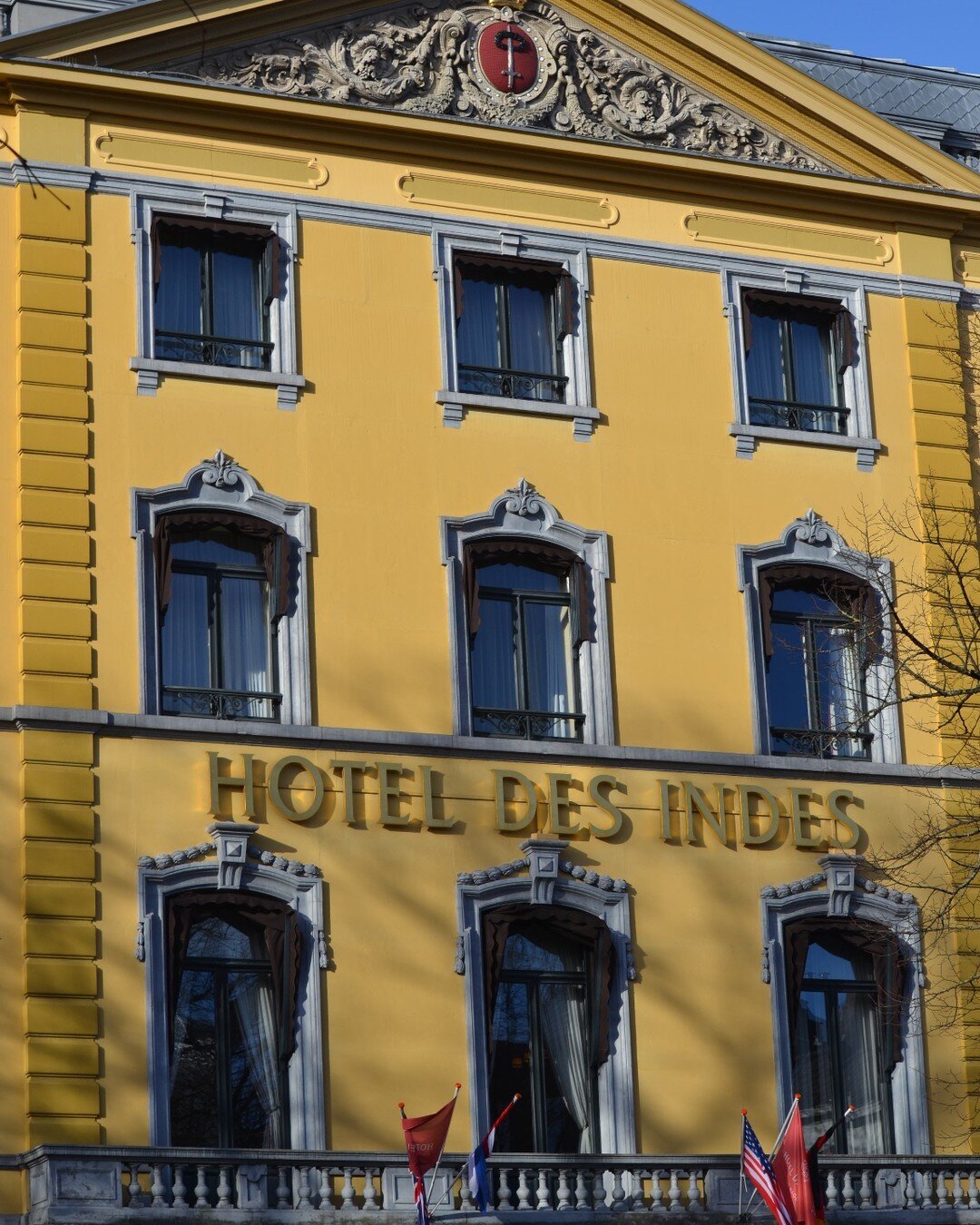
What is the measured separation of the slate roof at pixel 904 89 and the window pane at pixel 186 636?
11.7 metres

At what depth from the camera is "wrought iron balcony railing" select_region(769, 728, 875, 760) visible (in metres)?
32.8

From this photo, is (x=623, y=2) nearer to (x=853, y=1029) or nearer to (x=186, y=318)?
(x=186, y=318)

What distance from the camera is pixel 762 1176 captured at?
2903 cm

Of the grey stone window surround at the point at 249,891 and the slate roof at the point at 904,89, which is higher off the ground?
the slate roof at the point at 904,89

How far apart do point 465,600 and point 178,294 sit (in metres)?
5.00

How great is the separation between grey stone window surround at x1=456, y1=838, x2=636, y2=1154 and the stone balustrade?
2.78 ft

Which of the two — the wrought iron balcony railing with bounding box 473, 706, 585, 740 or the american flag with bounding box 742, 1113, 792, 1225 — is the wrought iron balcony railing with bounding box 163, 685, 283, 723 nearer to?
the wrought iron balcony railing with bounding box 473, 706, 585, 740

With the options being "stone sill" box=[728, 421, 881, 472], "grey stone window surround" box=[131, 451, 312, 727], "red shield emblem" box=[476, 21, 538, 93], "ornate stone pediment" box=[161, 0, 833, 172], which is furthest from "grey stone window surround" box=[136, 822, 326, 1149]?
"red shield emblem" box=[476, 21, 538, 93]

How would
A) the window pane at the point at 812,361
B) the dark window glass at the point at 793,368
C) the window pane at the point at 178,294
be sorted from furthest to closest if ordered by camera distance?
the window pane at the point at 812,361, the dark window glass at the point at 793,368, the window pane at the point at 178,294

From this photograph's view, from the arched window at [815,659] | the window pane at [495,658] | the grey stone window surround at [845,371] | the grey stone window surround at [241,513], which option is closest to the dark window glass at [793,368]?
the grey stone window surround at [845,371]

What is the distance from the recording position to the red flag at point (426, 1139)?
92.9 feet

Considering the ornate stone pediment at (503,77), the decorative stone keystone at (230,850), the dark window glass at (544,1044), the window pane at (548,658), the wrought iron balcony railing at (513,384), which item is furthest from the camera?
the ornate stone pediment at (503,77)

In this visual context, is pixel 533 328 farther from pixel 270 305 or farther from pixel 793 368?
pixel 793 368

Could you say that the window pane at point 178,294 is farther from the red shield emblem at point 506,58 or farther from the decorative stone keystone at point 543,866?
the decorative stone keystone at point 543,866
